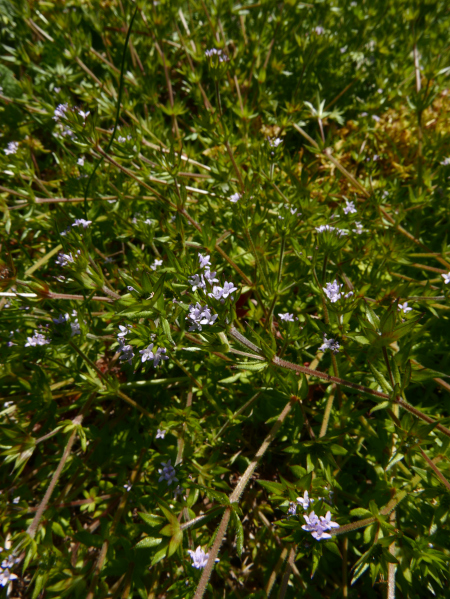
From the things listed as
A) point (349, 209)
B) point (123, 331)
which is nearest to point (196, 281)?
point (123, 331)

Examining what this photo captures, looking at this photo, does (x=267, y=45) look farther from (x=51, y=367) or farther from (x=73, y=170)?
(x=51, y=367)

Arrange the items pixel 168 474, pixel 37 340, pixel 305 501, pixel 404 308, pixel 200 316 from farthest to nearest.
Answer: pixel 37 340 → pixel 404 308 → pixel 168 474 → pixel 305 501 → pixel 200 316

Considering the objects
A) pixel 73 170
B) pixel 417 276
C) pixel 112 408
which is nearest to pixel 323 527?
pixel 112 408

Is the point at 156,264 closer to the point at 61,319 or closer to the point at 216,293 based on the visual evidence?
the point at 61,319

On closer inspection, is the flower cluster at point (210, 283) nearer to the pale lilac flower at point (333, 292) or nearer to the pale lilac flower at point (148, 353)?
the pale lilac flower at point (148, 353)

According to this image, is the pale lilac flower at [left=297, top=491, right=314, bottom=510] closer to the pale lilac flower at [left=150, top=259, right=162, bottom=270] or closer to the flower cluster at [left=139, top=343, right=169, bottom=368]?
the flower cluster at [left=139, top=343, right=169, bottom=368]

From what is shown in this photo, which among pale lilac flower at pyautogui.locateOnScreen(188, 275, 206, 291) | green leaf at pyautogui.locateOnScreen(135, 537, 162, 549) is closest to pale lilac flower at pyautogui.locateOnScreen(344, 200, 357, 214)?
pale lilac flower at pyautogui.locateOnScreen(188, 275, 206, 291)
